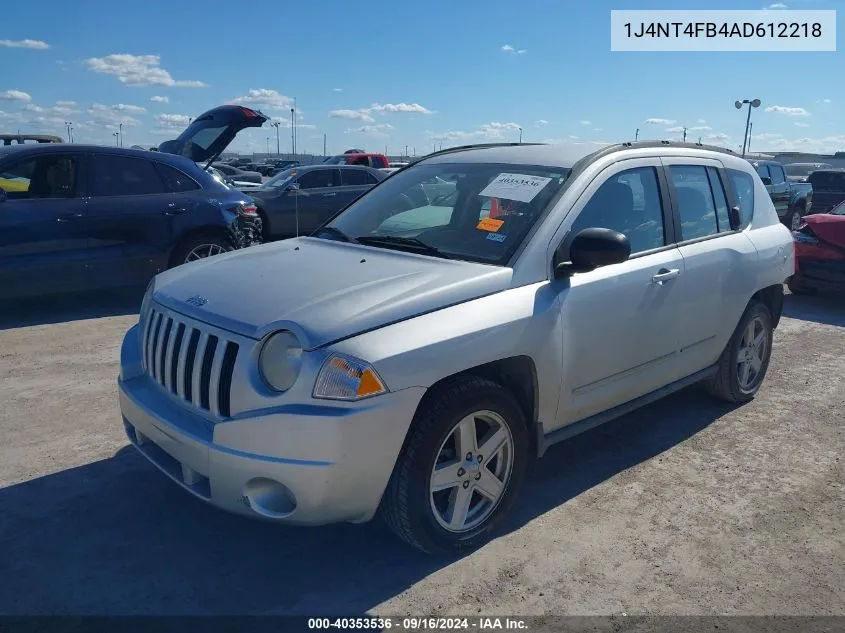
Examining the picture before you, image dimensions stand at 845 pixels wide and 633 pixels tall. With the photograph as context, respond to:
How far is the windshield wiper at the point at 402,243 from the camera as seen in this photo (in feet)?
11.8

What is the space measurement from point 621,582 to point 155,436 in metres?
2.04

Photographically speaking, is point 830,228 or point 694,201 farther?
point 830,228

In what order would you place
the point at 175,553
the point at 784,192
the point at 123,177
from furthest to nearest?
1. the point at 784,192
2. the point at 123,177
3. the point at 175,553

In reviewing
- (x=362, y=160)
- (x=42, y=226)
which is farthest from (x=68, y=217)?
(x=362, y=160)

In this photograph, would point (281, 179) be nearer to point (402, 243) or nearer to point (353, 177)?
point (353, 177)

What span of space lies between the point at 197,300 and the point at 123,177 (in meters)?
5.05

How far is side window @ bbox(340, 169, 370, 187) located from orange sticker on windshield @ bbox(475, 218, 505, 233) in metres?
11.3

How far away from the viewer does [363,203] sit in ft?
14.8

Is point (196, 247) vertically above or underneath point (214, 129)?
underneath

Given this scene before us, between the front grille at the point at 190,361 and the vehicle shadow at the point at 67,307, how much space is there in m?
4.41

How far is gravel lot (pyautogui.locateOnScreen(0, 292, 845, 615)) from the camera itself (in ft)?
9.45

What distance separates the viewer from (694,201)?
4531mm

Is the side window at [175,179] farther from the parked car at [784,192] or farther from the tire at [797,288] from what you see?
the parked car at [784,192]

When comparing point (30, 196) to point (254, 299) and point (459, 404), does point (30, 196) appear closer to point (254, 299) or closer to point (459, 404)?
point (254, 299)
